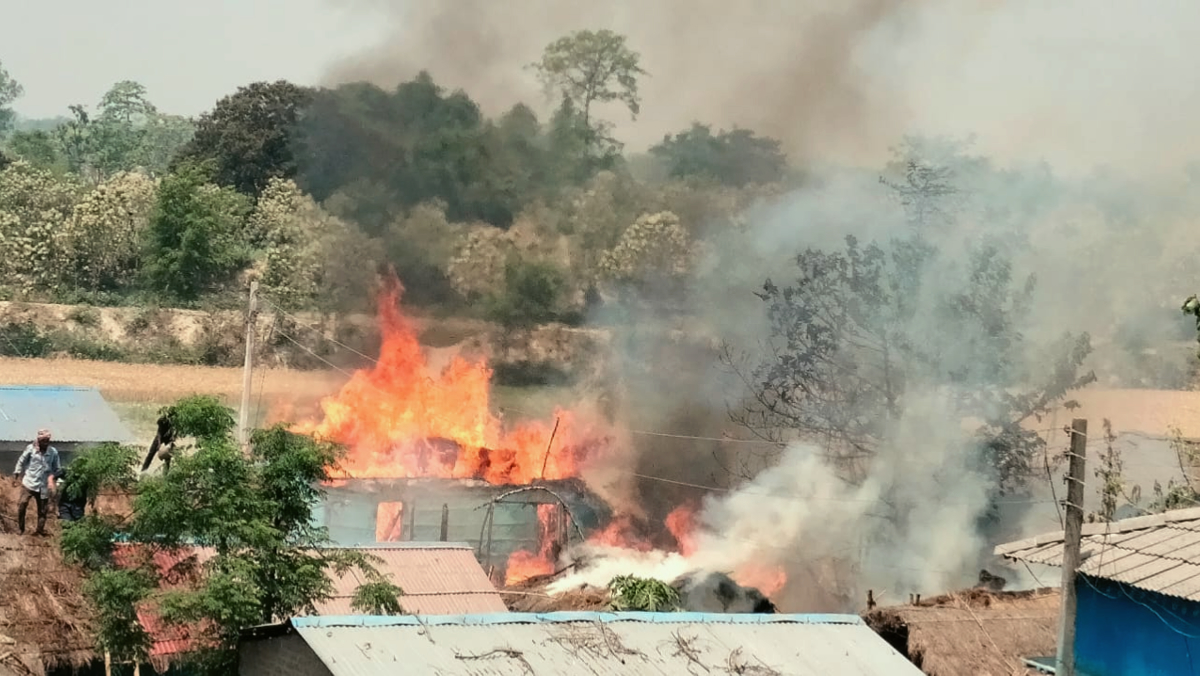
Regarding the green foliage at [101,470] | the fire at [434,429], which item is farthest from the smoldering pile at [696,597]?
the fire at [434,429]

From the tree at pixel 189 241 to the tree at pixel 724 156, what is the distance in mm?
13458

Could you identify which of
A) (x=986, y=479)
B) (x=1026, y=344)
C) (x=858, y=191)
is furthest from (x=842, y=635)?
(x=858, y=191)

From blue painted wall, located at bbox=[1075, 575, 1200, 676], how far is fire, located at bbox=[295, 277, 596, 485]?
1603 centimetres

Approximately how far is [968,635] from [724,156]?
24668 millimetres

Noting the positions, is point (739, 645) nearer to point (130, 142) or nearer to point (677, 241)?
point (677, 241)

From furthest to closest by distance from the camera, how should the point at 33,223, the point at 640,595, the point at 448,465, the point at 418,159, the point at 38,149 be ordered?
the point at 38,149, the point at 33,223, the point at 418,159, the point at 448,465, the point at 640,595

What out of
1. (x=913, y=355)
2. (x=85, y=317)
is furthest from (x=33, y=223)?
(x=913, y=355)

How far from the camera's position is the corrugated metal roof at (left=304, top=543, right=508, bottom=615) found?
1566 cm

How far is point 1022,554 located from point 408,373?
2171cm

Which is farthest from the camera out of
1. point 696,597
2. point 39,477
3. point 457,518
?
point 457,518

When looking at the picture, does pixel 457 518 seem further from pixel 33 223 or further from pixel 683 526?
pixel 33 223

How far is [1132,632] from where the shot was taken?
13000mm

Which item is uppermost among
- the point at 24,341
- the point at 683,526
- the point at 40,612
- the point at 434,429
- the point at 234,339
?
the point at 234,339

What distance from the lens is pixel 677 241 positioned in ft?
127
